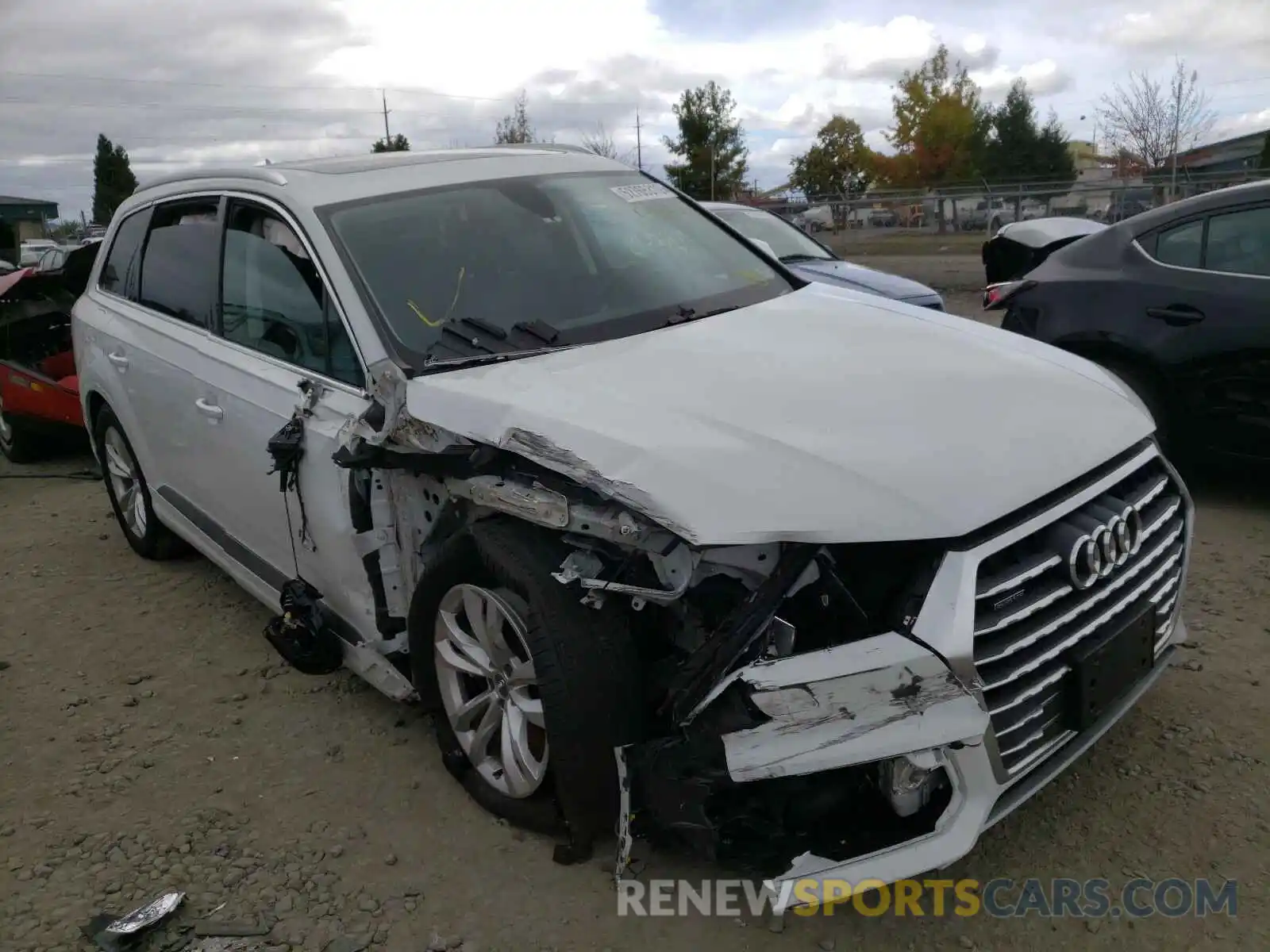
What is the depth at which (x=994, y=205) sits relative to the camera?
987 inches

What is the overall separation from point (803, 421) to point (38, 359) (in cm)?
766

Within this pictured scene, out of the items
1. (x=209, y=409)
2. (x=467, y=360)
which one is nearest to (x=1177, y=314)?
(x=467, y=360)

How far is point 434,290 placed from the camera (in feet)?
10.5

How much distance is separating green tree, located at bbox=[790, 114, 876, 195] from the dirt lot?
51.9 metres

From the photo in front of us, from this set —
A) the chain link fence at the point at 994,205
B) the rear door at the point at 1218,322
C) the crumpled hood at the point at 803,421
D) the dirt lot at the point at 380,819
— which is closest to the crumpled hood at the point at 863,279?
the rear door at the point at 1218,322

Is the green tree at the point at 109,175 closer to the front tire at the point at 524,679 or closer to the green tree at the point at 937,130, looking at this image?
the green tree at the point at 937,130

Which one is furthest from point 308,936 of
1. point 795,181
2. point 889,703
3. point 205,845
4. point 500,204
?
point 795,181

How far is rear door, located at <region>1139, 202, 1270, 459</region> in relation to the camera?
4609mm

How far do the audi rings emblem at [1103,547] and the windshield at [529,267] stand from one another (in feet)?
4.79

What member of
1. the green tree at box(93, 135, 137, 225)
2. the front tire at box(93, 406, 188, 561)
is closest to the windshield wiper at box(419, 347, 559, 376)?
the front tire at box(93, 406, 188, 561)

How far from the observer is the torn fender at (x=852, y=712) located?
2088 millimetres

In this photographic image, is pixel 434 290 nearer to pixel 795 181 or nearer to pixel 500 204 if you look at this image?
pixel 500 204

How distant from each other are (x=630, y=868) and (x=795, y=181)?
55.4 meters

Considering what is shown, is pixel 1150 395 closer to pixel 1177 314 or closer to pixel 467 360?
pixel 1177 314
